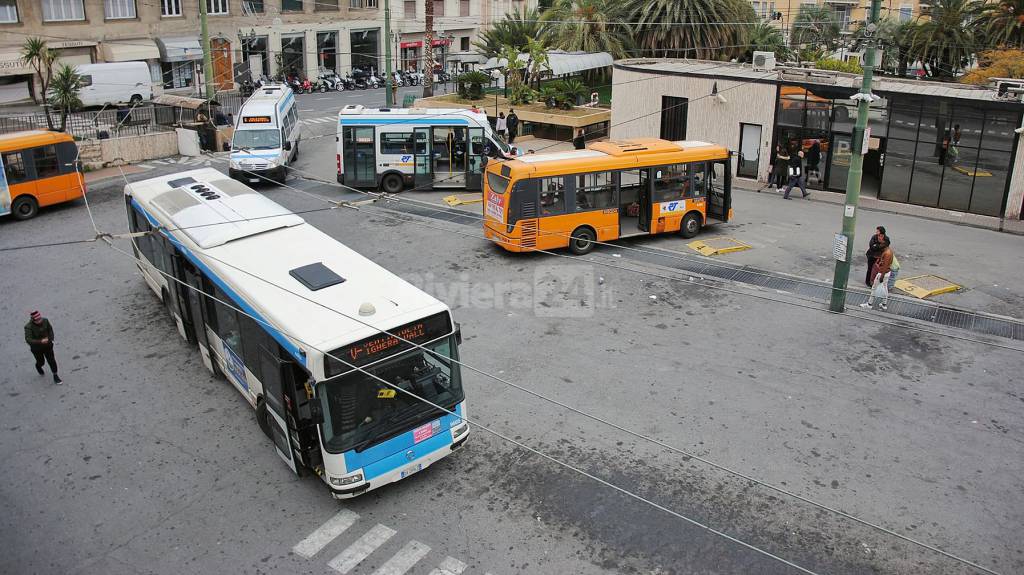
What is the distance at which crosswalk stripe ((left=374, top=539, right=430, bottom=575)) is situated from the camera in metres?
8.74

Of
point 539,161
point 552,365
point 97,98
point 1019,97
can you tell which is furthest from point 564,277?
point 97,98

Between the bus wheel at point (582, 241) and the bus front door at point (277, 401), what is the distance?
32.6 feet


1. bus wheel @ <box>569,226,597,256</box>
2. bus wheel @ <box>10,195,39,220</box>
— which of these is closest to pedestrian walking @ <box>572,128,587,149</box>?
bus wheel @ <box>569,226,597,256</box>

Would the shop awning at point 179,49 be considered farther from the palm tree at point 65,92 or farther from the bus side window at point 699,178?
the bus side window at point 699,178

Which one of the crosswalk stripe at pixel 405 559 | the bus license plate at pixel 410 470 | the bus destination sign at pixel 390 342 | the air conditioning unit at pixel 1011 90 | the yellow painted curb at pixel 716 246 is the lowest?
the crosswalk stripe at pixel 405 559

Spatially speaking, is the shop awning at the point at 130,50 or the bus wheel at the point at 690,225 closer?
the bus wheel at the point at 690,225

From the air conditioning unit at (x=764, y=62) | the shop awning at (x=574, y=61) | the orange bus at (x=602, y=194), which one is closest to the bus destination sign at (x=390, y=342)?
the orange bus at (x=602, y=194)

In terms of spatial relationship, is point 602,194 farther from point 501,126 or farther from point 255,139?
point 501,126

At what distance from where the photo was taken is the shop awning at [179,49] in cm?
4691

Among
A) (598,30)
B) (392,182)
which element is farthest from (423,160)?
(598,30)

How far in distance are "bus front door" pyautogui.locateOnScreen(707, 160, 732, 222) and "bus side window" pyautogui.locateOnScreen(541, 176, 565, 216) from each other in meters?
4.21

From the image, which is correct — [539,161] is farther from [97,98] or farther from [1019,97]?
[97,98]

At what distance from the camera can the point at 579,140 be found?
97.1 ft
